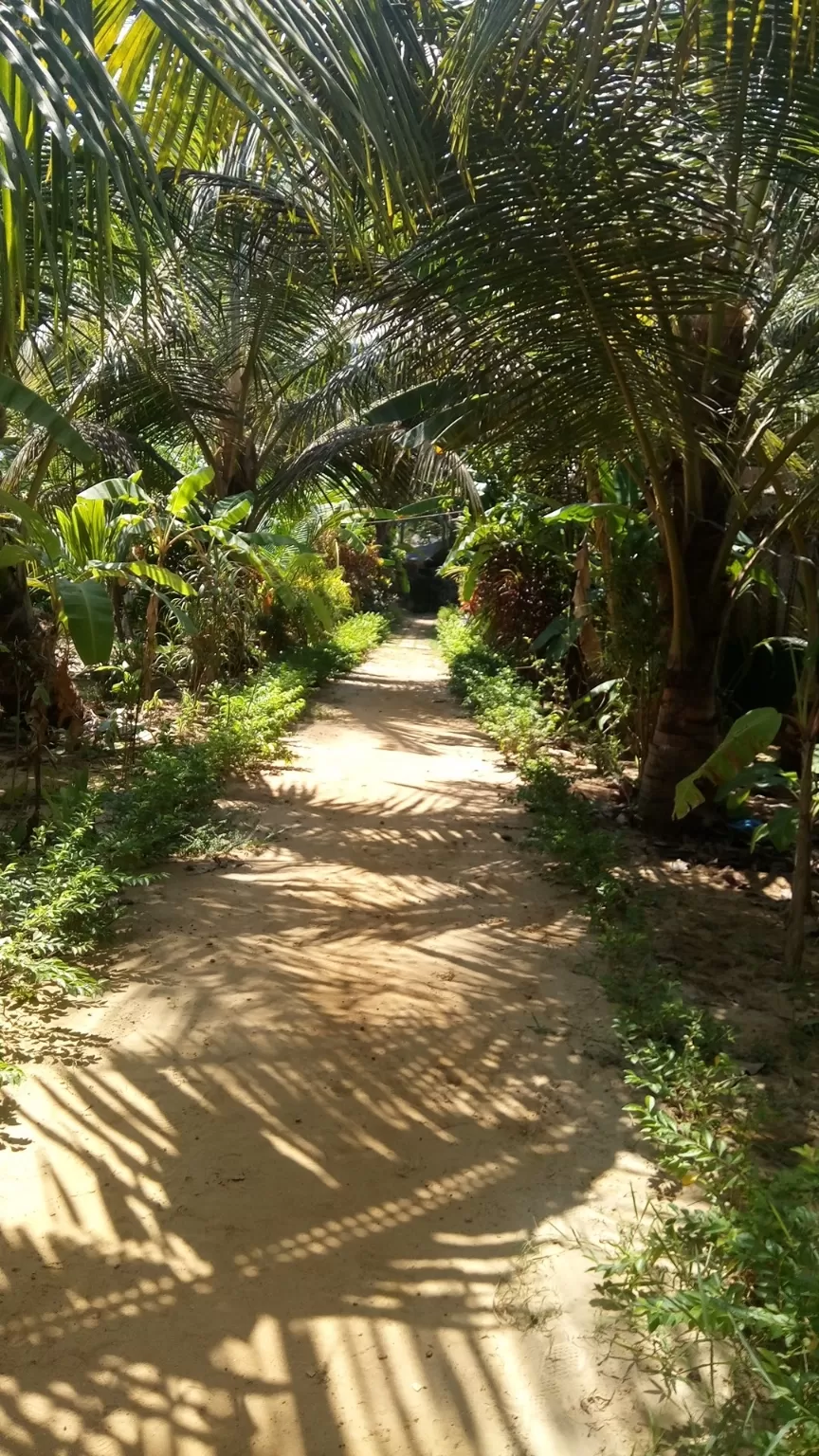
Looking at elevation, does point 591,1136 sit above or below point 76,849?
below

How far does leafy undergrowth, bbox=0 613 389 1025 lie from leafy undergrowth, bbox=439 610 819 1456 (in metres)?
1.56

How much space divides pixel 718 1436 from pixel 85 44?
2247 mm

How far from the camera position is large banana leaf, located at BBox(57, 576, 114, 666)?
4.19 meters

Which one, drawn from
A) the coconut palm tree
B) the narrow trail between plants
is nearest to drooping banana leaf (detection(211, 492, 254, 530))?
the coconut palm tree

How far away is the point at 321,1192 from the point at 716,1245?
2.71 ft

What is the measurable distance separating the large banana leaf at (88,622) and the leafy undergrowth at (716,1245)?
2433 mm

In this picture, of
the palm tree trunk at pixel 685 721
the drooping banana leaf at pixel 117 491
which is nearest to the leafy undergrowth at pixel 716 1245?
the palm tree trunk at pixel 685 721

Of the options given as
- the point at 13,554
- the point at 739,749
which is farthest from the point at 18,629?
the point at 739,749

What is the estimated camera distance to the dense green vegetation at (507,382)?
67.0 inches

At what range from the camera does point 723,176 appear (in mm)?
3545

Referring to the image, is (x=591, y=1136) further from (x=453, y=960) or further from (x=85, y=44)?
(x=85, y=44)

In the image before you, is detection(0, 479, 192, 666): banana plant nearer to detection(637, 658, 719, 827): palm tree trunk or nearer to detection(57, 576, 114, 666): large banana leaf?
detection(57, 576, 114, 666): large banana leaf

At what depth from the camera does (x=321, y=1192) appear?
2.17m

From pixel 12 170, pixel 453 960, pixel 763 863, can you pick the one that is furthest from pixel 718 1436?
pixel 763 863
